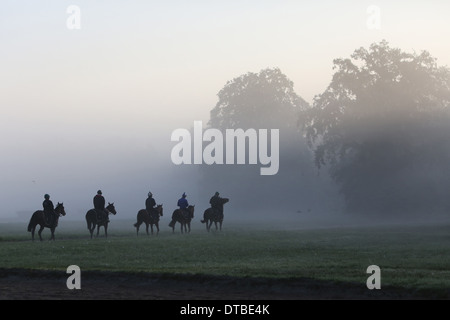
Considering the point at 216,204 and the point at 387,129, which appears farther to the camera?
the point at 387,129

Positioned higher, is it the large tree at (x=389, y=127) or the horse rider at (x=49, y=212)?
the large tree at (x=389, y=127)

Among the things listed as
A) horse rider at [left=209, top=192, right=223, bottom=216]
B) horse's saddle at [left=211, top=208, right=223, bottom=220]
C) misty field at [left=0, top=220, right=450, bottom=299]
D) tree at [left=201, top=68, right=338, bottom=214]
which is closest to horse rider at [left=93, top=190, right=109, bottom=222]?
horse's saddle at [left=211, top=208, right=223, bottom=220]

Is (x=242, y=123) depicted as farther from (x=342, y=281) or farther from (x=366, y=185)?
(x=342, y=281)

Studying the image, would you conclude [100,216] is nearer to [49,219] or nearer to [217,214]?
[49,219]

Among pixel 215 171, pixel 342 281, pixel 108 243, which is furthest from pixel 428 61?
pixel 342 281

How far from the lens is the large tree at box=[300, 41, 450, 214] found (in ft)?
251

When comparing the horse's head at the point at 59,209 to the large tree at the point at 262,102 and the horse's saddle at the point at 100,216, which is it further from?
the large tree at the point at 262,102

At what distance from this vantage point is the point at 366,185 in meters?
79.9

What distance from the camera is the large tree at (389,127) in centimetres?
7650

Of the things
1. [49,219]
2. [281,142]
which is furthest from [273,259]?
[281,142]

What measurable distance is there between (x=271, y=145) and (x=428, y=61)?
99.7 ft

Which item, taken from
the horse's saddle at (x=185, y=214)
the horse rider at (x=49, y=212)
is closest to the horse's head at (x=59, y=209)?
the horse rider at (x=49, y=212)

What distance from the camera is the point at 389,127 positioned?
77125 mm

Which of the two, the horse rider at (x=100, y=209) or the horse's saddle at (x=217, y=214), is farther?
the horse's saddle at (x=217, y=214)
